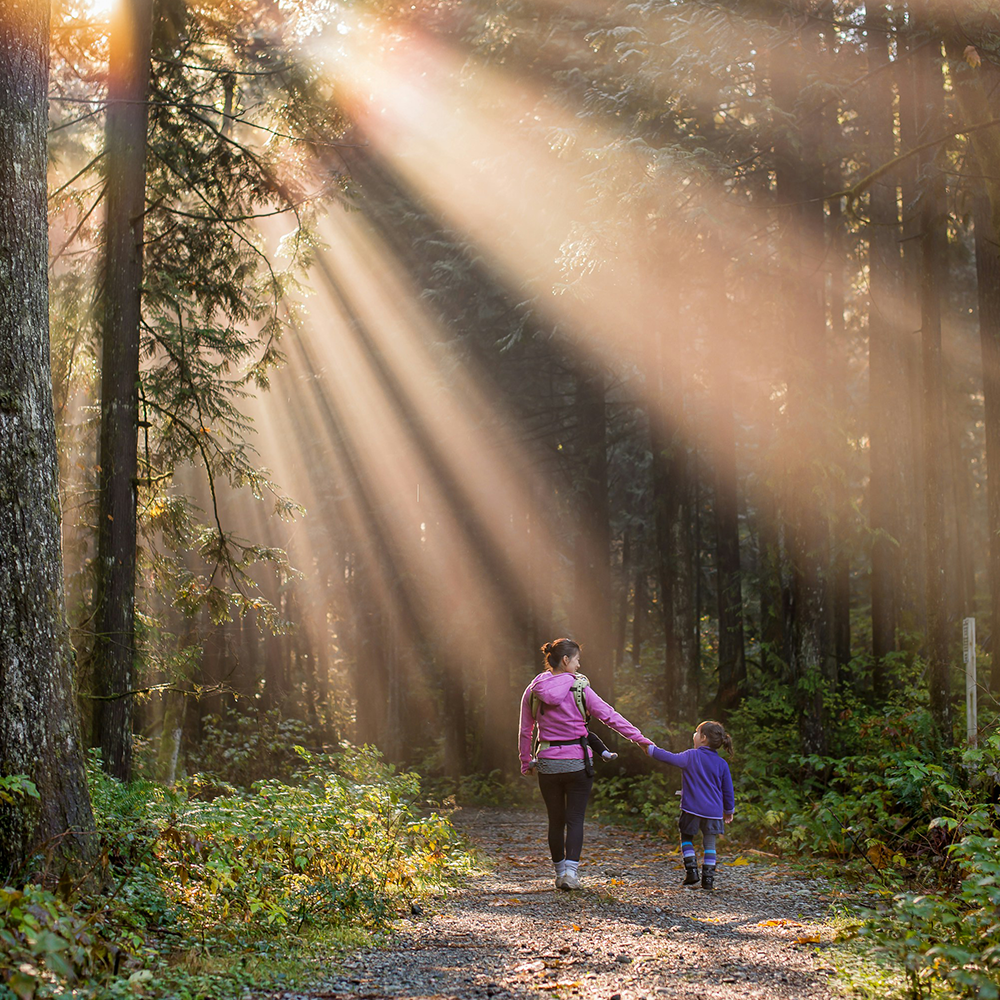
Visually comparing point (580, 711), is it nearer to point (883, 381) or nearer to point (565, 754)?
point (565, 754)

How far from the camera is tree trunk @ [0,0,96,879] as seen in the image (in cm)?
490

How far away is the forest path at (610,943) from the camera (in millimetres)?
4336

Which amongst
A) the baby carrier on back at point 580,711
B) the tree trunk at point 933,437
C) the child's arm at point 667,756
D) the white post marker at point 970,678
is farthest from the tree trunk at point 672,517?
the baby carrier on back at point 580,711

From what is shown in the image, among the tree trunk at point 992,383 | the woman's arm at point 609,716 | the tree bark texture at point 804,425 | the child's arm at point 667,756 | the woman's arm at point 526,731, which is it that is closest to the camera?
the child's arm at point 667,756

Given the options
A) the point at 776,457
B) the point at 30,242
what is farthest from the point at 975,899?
the point at 776,457

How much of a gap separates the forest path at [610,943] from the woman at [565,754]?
0.40 metres

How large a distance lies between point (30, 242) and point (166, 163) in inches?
246

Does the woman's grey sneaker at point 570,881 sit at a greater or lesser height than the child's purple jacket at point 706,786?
lesser

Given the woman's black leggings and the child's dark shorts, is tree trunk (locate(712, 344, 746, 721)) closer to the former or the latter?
the child's dark shorts

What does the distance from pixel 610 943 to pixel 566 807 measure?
6.61 ft

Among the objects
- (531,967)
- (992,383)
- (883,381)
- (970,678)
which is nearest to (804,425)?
(992,383)

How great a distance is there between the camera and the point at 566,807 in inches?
289

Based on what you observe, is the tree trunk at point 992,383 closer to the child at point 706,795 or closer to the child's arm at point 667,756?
the child at point 706,795

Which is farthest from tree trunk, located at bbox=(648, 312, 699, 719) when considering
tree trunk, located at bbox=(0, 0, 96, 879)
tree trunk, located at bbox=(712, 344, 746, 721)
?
tree trunk, located at bbox=(0, 0, 96, 879)
